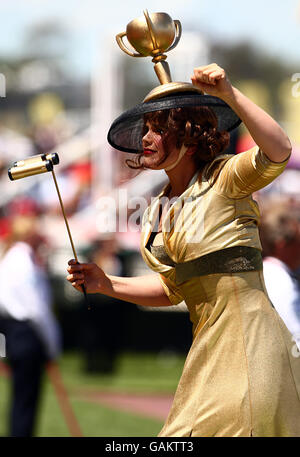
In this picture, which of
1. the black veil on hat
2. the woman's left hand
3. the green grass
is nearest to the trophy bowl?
the black veil on hat

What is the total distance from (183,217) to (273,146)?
457 millimetres

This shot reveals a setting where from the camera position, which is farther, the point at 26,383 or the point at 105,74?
the point at 105,74

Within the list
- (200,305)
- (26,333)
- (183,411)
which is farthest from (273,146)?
(26,333)

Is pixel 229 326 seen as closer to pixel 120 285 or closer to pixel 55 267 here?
pixel 120 285

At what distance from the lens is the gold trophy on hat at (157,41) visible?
321 centimetres

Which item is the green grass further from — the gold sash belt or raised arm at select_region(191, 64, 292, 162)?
raised arm at select_region(191, 64, 292, 162)

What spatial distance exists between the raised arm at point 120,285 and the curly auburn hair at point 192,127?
1.93ft

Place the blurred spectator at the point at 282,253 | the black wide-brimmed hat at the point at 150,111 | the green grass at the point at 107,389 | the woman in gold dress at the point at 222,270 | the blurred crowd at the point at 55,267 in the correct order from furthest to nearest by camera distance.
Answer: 1. the green grass at the point at 107,389
2. the blurred crowd at the point at 55,267
3. the blurred spectator at the point at 282,253
4. the black wide-brimmed hat at the point at 150,111
5. the woman in gold dress at the point at 222,270

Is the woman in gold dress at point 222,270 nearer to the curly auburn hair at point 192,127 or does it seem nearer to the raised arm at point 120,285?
the curly auburn hair at point 192,127

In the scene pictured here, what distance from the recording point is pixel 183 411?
10.5 ft

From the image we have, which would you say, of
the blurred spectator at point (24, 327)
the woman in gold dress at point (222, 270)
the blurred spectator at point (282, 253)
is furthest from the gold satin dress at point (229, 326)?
the blurred spectator at point (24, 327)

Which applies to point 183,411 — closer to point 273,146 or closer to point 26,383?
point 273,146

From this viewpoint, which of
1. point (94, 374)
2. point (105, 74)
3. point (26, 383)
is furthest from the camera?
point (105, 74)

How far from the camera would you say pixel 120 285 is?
141 inches
